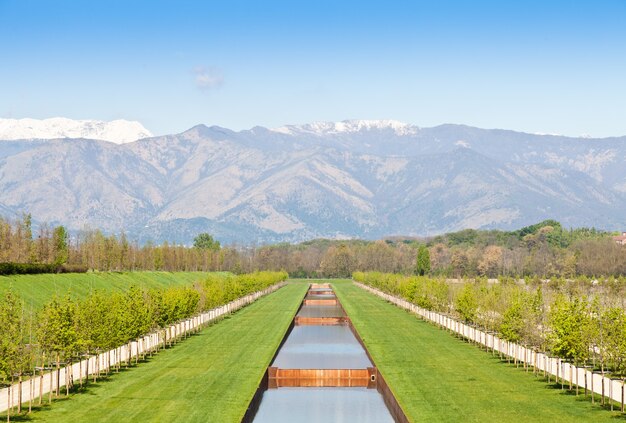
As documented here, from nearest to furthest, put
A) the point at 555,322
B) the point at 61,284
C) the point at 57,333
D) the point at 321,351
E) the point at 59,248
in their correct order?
the point at 57,333
the point at 555,322
the point at 321,351
the point at 61,284
the point at 59,248

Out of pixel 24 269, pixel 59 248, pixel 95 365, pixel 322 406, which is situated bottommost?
pixel 322 406

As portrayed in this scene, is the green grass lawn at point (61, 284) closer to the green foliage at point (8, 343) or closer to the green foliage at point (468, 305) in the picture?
the green foliage at point (8, 343)

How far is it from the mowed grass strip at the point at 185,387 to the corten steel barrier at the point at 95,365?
1.00 metres

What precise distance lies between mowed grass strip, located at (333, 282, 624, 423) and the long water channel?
1.10 meters

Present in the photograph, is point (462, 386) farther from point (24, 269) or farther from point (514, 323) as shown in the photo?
point (24, 269)

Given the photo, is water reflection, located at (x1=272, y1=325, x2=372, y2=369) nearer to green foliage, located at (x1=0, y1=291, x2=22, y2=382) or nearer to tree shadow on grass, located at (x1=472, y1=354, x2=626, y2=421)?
tree shadow on grass, located at (x1=472, y1=354, x2=626, y2=421)

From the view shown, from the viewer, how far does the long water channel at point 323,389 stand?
42250 mm

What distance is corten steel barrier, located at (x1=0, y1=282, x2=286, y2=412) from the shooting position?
122ft

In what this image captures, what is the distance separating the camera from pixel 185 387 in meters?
42.7

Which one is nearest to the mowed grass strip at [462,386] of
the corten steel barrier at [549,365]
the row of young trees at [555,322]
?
the corten steel barrier at [549,365]

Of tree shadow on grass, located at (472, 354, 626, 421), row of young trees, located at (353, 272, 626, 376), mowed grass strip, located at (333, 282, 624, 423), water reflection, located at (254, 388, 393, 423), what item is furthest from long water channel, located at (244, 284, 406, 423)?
row of young trees, located at (353, 272, 626, 376)

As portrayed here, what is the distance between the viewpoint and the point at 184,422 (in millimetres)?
34344

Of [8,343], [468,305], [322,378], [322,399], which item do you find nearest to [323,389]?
[322,378]

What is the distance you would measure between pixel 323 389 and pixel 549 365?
1191 cm
